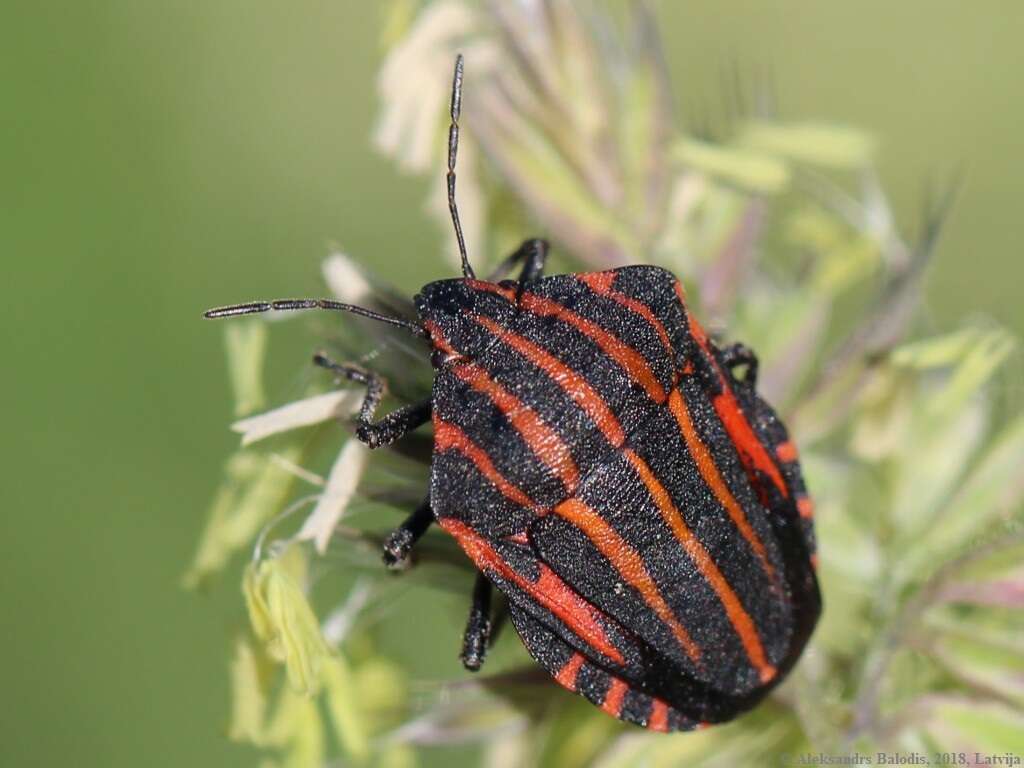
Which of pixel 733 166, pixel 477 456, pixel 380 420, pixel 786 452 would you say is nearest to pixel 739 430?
pixel 786 452

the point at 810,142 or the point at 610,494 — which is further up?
the point at 810,142

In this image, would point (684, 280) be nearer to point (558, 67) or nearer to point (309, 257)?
point (558, 67)

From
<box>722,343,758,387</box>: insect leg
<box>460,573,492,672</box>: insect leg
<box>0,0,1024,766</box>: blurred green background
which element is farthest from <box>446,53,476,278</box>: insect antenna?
<box>0,0,1024,766</box>: blurred green background

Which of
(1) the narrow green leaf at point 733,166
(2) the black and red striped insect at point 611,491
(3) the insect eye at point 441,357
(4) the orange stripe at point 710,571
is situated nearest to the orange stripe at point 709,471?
(2) the black and red striped insect at point 611,491

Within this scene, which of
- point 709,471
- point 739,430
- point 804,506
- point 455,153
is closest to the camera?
point 709,471

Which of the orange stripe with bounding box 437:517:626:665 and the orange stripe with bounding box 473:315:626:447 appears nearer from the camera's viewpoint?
the orange stripe with bounding box 473:315:626:447

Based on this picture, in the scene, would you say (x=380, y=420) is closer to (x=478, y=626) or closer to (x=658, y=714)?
(x=478, y=626)

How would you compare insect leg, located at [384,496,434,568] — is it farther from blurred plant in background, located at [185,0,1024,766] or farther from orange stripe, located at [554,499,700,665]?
orange stripe, located at [554,499,700,665]

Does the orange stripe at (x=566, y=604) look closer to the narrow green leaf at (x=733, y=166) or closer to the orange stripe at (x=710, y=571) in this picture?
the orange stripe at (x=710, y=571)
